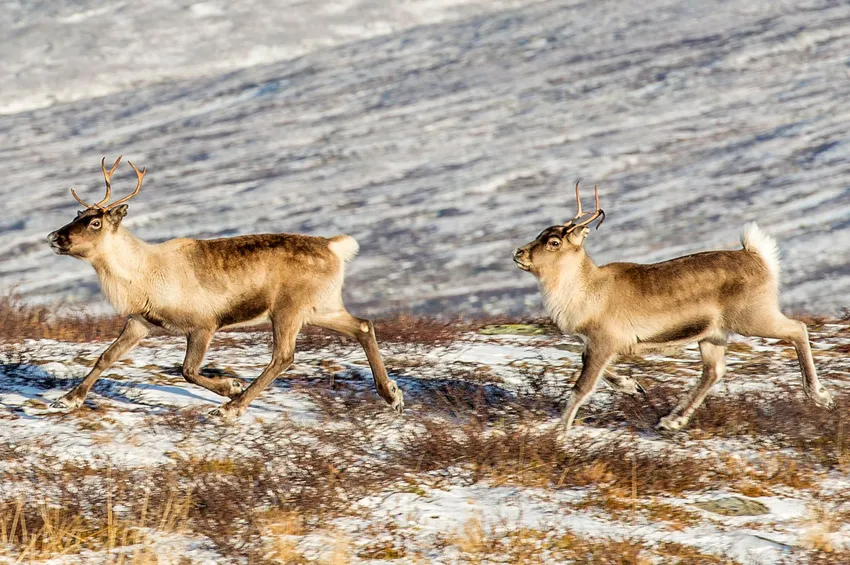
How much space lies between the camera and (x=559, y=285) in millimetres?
7871

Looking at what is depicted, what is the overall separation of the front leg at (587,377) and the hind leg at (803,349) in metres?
1.10

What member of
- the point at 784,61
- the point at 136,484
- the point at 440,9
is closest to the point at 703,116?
the point at 784,61

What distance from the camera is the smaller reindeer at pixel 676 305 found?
768 centimetres

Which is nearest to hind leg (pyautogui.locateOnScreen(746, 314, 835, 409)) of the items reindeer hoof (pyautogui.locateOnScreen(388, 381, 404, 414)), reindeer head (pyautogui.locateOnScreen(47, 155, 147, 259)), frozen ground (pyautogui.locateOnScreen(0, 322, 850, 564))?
frozen ground (pyautogui.locateOnScreen(0, 322, 850, 564))

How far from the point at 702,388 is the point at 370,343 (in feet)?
8.02

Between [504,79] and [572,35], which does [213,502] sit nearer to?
[504,79]

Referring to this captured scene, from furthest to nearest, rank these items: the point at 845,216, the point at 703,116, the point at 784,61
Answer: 1. the point at 784,61
2. the point at 703,116
3. the point at 845,216

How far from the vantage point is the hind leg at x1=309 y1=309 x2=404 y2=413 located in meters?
7.83

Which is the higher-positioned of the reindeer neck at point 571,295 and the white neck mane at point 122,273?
the white neck mane at point 122,273

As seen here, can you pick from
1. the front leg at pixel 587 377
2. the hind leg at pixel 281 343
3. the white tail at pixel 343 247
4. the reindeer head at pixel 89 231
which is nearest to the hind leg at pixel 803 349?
the front leg at pixel 587 377

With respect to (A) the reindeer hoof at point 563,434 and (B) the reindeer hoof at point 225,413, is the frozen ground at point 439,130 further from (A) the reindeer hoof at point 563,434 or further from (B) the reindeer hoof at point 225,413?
(B) the reindeer hoof at point 225,413

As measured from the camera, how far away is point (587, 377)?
24.7 ft

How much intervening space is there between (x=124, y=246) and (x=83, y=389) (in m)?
1.07

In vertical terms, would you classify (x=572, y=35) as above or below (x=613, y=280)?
above
